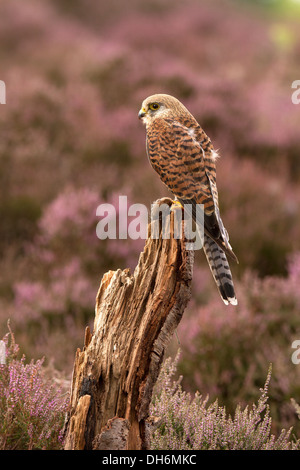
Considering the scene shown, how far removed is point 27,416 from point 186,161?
5.25 feet

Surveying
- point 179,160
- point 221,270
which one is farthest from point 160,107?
point 221,270

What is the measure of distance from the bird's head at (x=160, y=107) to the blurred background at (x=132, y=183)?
2.15 metres

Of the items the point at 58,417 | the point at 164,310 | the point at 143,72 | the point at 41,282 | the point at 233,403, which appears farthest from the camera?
the point at 143,72

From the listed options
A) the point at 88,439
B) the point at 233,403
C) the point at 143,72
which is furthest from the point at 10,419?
the point at 143,72

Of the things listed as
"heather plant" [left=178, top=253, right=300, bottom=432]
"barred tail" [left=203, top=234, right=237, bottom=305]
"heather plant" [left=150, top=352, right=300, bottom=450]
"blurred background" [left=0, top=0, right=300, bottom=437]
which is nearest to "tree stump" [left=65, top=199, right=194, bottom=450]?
"barred tail" [left=203, top=234, right=237, bottom=305]

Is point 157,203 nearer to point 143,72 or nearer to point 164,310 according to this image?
point 164,310

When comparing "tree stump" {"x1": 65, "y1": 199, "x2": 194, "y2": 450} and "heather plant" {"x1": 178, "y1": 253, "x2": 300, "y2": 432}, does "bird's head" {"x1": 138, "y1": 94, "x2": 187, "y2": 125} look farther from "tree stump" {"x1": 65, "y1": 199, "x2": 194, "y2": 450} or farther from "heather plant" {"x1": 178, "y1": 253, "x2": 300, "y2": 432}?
"heather plant" {"x1": 178, "y1": 253, "x2": 300, "y2": 432}

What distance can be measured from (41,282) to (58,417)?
335 centimetres

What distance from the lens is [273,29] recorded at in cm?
1898

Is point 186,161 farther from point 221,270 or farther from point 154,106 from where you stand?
point 221,270

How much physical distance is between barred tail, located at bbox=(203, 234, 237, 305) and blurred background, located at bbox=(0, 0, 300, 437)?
77.5 inches

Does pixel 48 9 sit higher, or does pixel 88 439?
pixel 48 9

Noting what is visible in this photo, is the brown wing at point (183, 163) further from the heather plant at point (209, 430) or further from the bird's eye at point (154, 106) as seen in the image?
the heather plant at point (209, 430)

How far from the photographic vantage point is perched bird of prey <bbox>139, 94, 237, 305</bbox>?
8.35 feet
